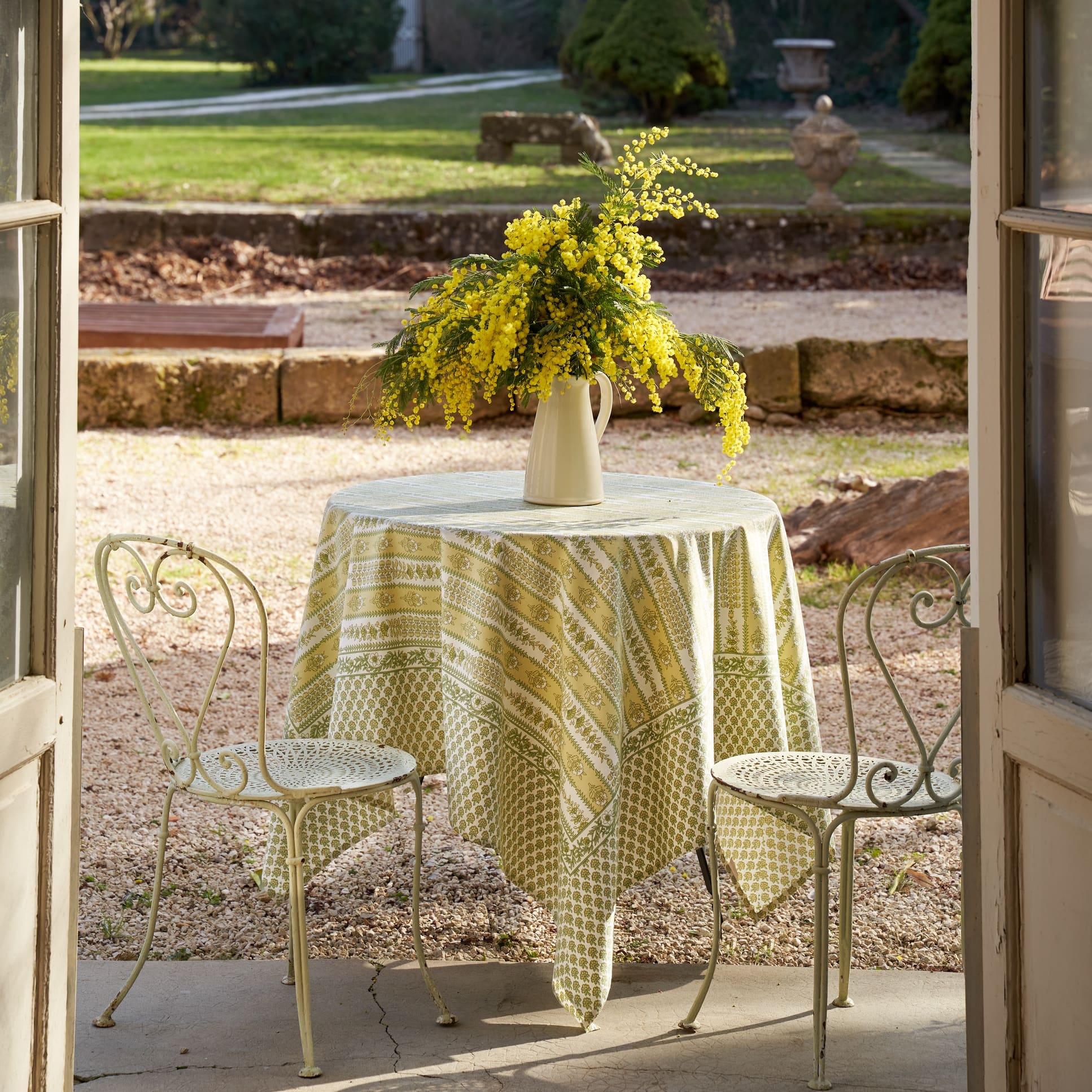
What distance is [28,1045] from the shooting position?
7.07 feet

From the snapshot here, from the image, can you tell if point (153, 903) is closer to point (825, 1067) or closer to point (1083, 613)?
point (825, 1067)

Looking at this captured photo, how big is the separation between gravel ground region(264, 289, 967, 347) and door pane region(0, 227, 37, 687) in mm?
7515

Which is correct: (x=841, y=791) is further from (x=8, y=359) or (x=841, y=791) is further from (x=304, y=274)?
(x=304, y=274)

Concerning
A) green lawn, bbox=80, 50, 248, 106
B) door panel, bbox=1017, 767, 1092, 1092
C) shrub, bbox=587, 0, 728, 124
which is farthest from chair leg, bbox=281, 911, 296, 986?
green lawn, bbox=80, 50, 248, 106

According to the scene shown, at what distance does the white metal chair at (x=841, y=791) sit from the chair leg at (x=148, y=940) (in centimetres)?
101

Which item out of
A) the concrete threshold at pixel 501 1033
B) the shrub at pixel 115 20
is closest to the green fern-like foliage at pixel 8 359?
the concrete threshold at pixel 501 1033

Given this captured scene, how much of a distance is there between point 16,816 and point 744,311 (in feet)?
31.7

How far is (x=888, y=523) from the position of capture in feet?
20.3

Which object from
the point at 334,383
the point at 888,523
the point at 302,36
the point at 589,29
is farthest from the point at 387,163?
the point at 302,36

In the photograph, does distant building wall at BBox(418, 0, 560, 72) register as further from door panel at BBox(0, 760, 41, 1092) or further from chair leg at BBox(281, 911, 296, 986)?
door panel at BBox(0, 760, 41, 1092)

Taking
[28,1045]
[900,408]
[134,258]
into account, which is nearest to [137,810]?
[28,1045]

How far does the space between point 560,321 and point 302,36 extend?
2700 cm

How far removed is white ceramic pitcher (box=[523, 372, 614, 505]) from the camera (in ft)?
10.4

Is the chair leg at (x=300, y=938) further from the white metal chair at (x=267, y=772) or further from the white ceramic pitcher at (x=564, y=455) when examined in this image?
the white ceramic pitcher at (x=564, y=455)
